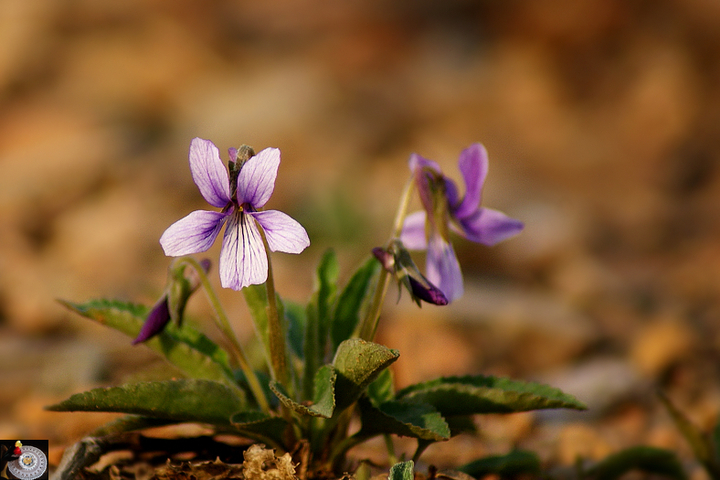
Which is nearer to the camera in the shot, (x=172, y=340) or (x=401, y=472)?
(x=401, y=472)

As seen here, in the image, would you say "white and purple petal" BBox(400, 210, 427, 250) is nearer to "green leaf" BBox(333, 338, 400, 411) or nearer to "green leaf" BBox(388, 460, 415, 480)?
"green leaf" BBox(333, 338, 400, 411)

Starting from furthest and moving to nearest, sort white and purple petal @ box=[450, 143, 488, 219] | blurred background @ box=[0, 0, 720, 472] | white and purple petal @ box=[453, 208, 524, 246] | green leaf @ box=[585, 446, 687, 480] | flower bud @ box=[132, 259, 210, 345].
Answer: blurred background @ box=[0, 0, 720, 472], green leaf @ box=[585, 446, 687, 480], white and purple petal @ box=[453, 208, 524, 246], white and purple petal @ box=[450, 143, 488, 219], flower bud @ box=[132, 259, 210, 345]

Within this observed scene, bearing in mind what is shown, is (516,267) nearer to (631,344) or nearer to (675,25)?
(631,344)

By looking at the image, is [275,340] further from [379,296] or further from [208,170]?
[208,170]

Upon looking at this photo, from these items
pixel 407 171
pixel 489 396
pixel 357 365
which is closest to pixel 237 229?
pixel 357 365

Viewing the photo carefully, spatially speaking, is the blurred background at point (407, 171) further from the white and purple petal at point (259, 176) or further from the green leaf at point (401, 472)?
the white and purple petal at point (259, 176)

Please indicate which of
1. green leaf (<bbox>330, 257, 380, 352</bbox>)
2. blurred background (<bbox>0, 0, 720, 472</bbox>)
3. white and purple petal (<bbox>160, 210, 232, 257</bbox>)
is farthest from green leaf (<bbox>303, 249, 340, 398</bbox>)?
blurred background (<bbox>0, 0, 720, 472</bbox>)

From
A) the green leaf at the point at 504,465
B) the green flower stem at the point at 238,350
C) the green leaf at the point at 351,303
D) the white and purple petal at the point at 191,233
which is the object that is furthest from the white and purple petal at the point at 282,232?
the green leaf at the point at 504,465
